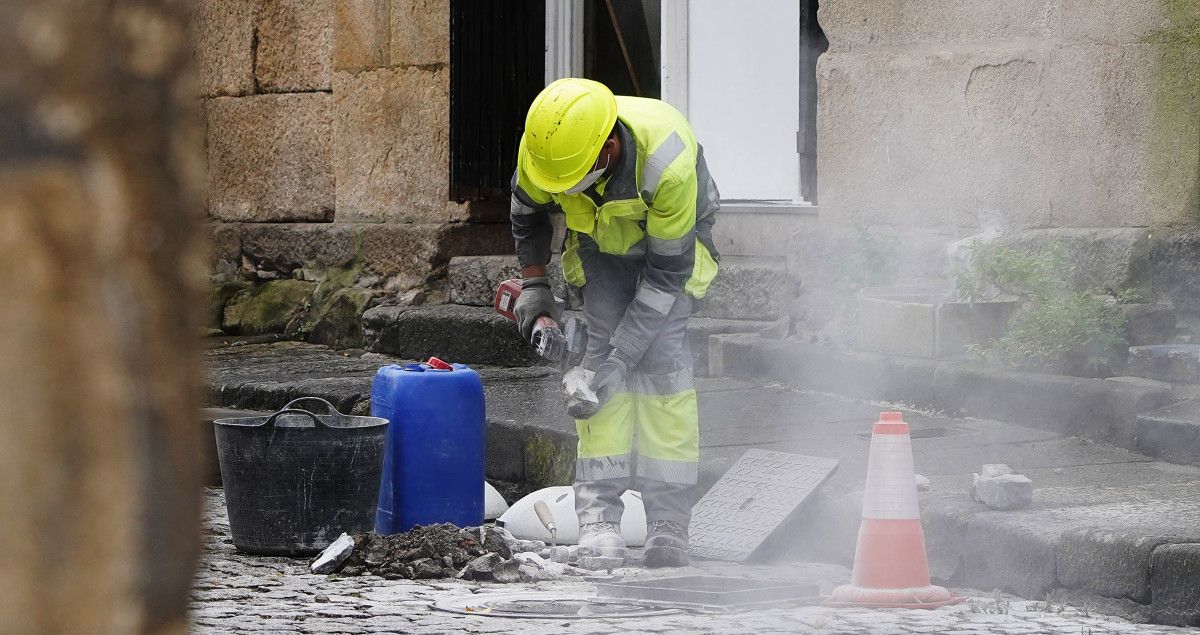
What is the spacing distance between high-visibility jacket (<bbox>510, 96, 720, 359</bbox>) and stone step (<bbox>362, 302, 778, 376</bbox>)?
2332 millimetres

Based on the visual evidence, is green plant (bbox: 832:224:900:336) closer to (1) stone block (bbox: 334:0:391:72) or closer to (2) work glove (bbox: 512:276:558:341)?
(2) work glove (bbox: 512:276:558:341)

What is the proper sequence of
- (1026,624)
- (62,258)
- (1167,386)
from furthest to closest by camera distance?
(1167,386), (1026,624), (62,258)

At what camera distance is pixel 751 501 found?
4.89 m

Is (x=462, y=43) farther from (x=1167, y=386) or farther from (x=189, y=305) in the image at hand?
(x=189, y=305)

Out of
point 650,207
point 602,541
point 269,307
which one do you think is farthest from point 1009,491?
point 269,307

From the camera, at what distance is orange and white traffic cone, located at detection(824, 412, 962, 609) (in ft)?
13.2

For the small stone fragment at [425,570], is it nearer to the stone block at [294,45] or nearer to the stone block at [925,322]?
the stone block at [925,322]

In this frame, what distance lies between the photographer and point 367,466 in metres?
4.90

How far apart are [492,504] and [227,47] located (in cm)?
535

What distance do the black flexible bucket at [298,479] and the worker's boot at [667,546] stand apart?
881 mm

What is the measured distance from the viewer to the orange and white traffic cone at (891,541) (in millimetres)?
4012

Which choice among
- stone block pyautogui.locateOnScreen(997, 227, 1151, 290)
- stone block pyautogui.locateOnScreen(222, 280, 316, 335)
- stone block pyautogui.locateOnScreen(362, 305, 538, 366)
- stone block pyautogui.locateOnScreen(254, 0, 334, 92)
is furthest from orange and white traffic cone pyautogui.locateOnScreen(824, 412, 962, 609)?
stone block pyautogui.locateOnScreen(254, 0, 334, 92)

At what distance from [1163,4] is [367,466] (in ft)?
10.7

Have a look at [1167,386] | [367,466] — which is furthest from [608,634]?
[1167,386]
